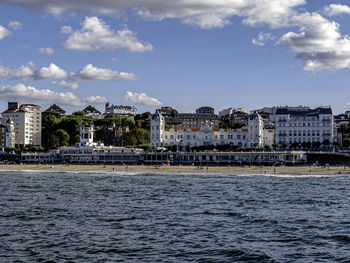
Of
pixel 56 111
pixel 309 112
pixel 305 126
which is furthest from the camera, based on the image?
pixel 56 111

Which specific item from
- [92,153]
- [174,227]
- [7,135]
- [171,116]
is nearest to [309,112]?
[92,153]

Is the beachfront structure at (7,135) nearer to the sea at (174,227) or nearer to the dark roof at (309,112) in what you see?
the dark roof at (309,112)

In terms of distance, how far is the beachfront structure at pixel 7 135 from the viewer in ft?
447

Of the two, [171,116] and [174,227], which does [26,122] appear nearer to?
[171,116]

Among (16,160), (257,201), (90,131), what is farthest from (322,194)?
(16,160)

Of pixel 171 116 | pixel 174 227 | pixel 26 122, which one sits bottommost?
pixel 174 227

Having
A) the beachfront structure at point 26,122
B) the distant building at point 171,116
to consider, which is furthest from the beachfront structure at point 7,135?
the distant building at point 171,116

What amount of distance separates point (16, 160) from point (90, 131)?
61.8ft

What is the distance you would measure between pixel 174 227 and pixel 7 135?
120465 millimetres

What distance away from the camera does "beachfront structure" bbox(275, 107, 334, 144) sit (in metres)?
115

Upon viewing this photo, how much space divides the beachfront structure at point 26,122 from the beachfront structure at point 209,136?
151ft

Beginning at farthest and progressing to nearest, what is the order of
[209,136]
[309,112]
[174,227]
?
[209,136] < [309,112] < [174,227]

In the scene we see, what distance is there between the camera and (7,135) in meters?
136

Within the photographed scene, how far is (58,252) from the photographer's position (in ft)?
68.9
